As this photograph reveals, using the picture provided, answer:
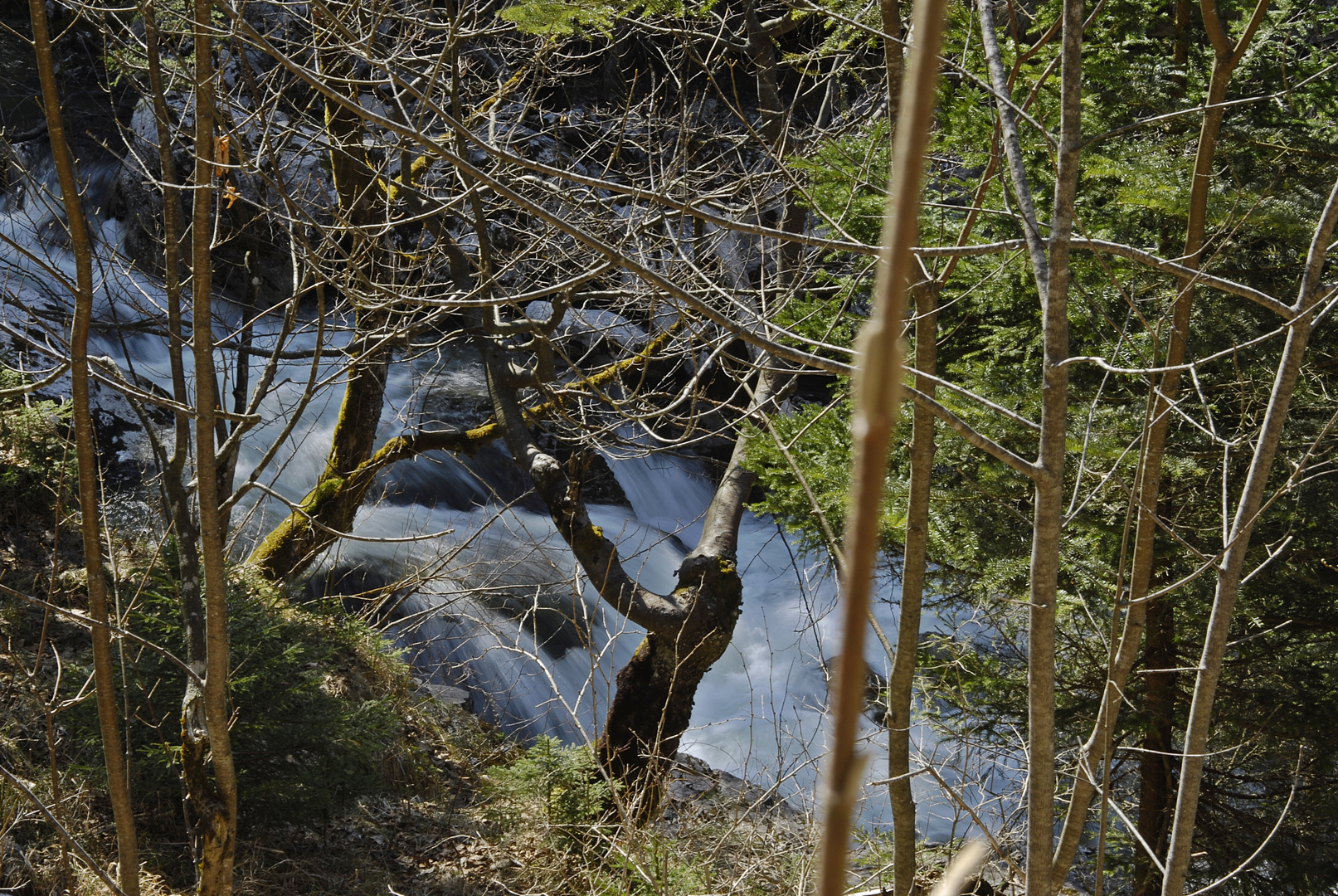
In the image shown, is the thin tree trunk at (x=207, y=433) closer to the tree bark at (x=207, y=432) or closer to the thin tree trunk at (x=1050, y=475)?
the tree bark at (x=207, y=432)

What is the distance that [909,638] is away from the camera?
1610 mm

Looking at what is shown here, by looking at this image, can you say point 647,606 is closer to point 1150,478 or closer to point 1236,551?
point 1150,478

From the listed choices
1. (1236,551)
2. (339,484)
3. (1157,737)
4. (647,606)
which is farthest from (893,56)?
(339,484)

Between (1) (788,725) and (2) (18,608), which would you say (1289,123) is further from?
(2) (18,608)

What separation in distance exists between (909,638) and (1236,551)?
0.54m

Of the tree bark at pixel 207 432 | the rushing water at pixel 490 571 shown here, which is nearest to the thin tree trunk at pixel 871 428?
the tree bark at pixel 207 432

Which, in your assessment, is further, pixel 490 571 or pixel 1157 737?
pixel 490 571

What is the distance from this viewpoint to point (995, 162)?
170 cm

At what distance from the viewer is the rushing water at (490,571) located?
6789 millimetres

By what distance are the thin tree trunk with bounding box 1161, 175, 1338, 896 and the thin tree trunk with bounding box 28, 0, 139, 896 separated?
1.91m

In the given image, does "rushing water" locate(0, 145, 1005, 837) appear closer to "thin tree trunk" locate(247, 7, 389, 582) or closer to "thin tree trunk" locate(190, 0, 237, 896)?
"thin tree trunk" locate(247, 7, 389, 582)

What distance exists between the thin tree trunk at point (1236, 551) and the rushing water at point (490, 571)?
185 inches

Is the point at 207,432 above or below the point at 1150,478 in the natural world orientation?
above

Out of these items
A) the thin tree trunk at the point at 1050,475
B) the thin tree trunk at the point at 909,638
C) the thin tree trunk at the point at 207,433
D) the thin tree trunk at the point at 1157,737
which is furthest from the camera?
the thin tree trunk at the point at 1157,737
